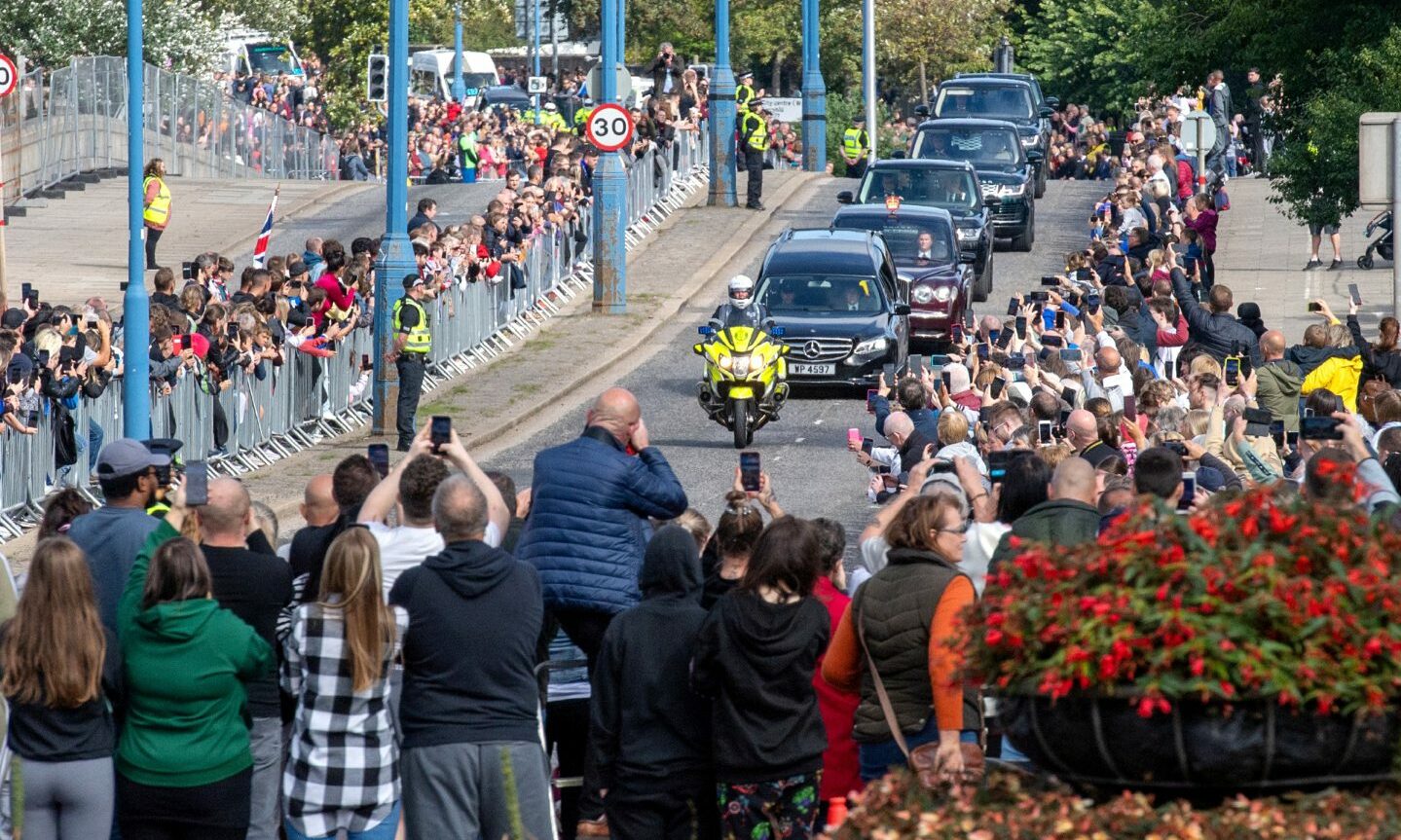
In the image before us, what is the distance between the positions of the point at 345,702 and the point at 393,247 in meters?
16.0

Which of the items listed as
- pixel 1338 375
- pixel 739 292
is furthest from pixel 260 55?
pixel 1338 375

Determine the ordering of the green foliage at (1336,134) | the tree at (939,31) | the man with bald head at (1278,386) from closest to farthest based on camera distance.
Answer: the man with bald head at (1278,386) → the green foliage at (1336,134) → the tree at (939,31)

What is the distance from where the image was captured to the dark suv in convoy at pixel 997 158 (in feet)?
116

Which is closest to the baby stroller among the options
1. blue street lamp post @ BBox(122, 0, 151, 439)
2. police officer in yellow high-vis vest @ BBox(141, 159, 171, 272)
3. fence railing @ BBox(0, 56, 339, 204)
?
police officer in yellow high-vis vest @ BBox(141, 159, 171, 272)

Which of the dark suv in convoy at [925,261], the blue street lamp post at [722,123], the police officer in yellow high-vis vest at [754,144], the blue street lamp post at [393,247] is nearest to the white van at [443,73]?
the blue street lamp post at [722,123]

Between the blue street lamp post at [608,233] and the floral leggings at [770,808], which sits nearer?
the floral leggings at [770,808]

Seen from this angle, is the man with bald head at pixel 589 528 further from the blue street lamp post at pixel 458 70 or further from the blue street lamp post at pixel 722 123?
the blue street lamp post at pixel 458 70

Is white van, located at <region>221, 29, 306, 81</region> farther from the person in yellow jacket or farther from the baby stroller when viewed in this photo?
the person in yellow jacket

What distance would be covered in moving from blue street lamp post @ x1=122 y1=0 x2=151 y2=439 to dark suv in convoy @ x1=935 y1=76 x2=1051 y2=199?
2385cm

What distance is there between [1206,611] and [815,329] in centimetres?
1931

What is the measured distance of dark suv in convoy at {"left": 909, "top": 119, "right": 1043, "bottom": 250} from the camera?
35250 mm

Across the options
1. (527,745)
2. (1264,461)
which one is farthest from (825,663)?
(1264,461)

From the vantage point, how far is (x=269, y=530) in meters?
8.94

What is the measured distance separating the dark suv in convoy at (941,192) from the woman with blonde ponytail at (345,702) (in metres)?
24.0
